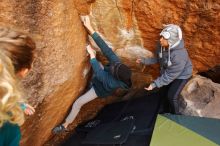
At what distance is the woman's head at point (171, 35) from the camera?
12.2 feet

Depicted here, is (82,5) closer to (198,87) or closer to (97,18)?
(97,18)

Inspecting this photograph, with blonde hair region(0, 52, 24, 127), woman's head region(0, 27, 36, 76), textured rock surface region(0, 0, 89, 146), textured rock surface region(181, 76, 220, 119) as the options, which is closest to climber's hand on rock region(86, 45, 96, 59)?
textured rock surface region(0, 0, 89, 146)

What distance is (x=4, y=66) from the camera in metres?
1.41

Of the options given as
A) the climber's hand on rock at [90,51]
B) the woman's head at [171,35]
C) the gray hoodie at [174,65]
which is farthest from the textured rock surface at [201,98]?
the climber's hand on rock at [90,51]

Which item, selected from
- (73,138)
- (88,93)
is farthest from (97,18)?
(73,138)

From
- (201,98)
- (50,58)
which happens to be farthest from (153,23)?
(50,58)

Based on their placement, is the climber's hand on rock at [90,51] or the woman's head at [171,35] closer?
the woman's head at [171,35]

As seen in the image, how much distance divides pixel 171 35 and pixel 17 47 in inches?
94.7

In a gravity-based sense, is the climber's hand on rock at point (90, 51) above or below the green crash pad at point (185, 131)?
above

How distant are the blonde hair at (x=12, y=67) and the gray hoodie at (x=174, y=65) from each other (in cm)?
241

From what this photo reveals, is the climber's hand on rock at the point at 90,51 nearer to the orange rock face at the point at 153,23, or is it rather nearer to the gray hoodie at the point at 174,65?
the orange rock face at the point at 153,23

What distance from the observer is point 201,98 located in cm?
423

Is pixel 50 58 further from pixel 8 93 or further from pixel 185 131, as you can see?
pixel 8 93

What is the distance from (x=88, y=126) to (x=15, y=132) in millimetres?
2906
